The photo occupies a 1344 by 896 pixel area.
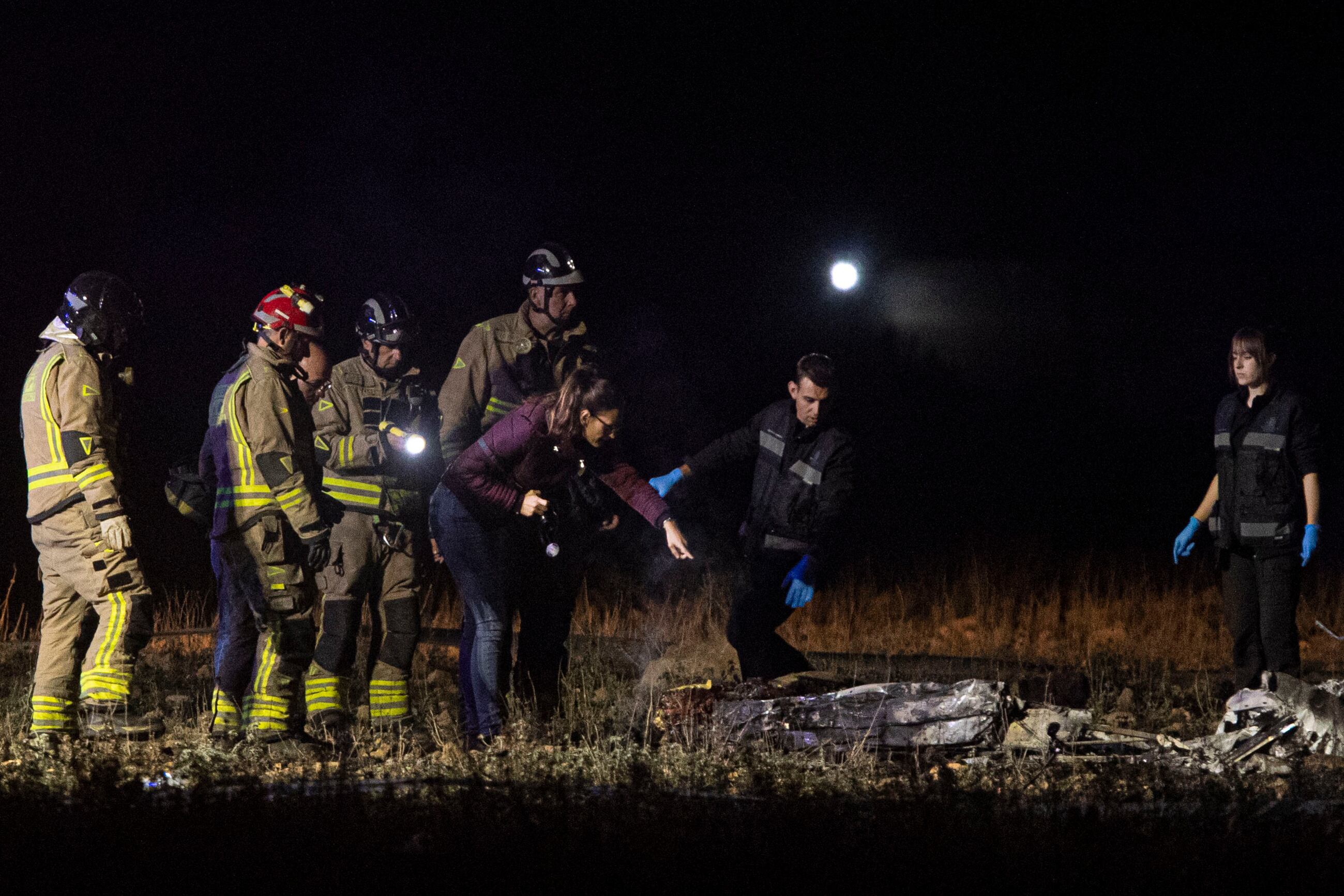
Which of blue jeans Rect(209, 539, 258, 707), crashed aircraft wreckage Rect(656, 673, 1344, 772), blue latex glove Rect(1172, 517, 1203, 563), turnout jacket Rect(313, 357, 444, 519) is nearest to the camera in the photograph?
crashed aircraft wreckage Rect(656, 673, 1344, 772)

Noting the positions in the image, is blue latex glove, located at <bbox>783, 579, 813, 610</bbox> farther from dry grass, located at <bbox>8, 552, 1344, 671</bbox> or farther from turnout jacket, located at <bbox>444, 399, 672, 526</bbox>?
dry grass, located at <bbox>8, 552, 1344, 671</bbox>

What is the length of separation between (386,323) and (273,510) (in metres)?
1.25

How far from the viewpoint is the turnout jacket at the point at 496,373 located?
679cm

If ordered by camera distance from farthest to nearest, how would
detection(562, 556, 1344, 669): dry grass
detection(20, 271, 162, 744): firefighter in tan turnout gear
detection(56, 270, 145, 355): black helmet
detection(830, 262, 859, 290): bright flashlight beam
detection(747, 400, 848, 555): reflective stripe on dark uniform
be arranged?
1. detection(830, 262, 859, 290): bright flashlight beam
2. detection(562, 556, 1344, 669): dry grass
3. detection(747, 400, 848, 555): reflective stripe on dark uniform
4. detection(56, 270, 145, 355): black helmet
5. detection(20, 271, 162, 744): firefighter in tan turnout gear

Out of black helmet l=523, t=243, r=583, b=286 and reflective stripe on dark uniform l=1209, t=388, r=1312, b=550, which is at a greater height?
black helmet l=523, t=243, r=583, b=286

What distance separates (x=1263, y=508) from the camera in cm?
734

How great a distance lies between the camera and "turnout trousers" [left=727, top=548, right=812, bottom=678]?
725 centimetres

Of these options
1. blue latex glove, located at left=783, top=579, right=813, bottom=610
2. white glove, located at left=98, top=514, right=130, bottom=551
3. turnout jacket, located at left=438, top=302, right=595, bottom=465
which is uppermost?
turnout jacket, located at left=438, top=302, right=595, bottom=465

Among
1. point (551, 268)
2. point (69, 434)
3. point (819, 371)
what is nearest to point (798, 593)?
point (819, 371)

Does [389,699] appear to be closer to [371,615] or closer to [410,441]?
[371,615]

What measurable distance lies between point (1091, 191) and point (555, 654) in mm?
16945

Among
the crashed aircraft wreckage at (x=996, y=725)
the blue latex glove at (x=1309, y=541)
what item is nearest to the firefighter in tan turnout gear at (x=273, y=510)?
the crashed aircraft wreckage at (x=996, y=725)

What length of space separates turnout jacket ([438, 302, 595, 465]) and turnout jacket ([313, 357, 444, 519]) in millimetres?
123

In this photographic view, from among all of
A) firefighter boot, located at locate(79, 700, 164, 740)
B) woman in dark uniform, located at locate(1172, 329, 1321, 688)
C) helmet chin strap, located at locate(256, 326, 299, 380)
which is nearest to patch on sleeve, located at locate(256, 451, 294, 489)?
helmet chin strap, located at locate(256, 326, 299, 380)
